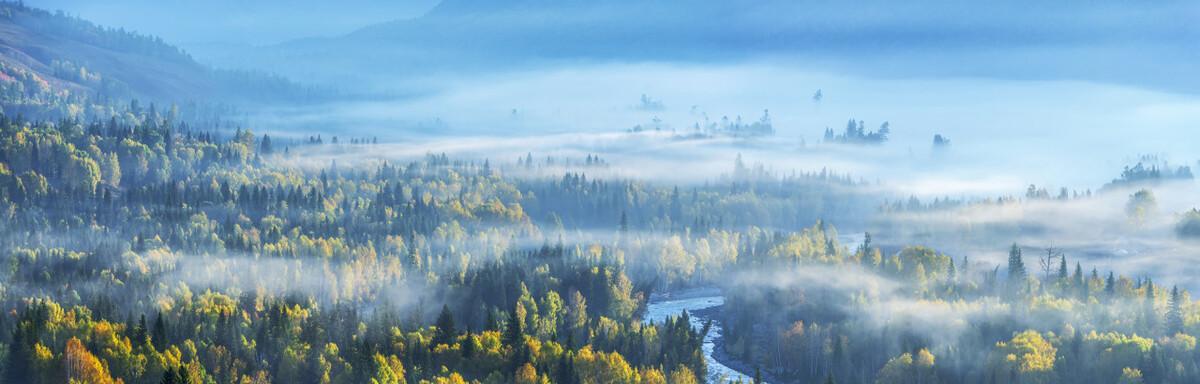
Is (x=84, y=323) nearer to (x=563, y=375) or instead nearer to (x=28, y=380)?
(x=28, y=380)

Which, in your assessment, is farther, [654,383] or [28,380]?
[654,383]

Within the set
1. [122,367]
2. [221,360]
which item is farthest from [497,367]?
[122,367]

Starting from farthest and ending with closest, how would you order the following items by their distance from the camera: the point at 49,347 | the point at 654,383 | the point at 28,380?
the point at 654,383 → the point at 49,347 → the point at 28,380

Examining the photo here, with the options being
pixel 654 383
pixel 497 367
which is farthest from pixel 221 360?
pixel 654 383

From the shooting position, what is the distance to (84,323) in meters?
196

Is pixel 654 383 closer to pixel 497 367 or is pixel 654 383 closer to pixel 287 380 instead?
pixel 497 367

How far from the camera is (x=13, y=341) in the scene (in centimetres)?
18412

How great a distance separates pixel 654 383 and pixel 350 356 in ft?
135

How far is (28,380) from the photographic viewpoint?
569 feet

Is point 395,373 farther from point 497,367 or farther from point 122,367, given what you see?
point 122,367

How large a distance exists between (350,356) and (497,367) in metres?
19.8

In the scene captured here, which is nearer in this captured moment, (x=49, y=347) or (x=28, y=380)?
(x=28, y=380)

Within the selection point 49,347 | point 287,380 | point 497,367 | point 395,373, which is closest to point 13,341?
point 49,347

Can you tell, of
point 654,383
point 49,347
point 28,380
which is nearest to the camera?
point 28,380
